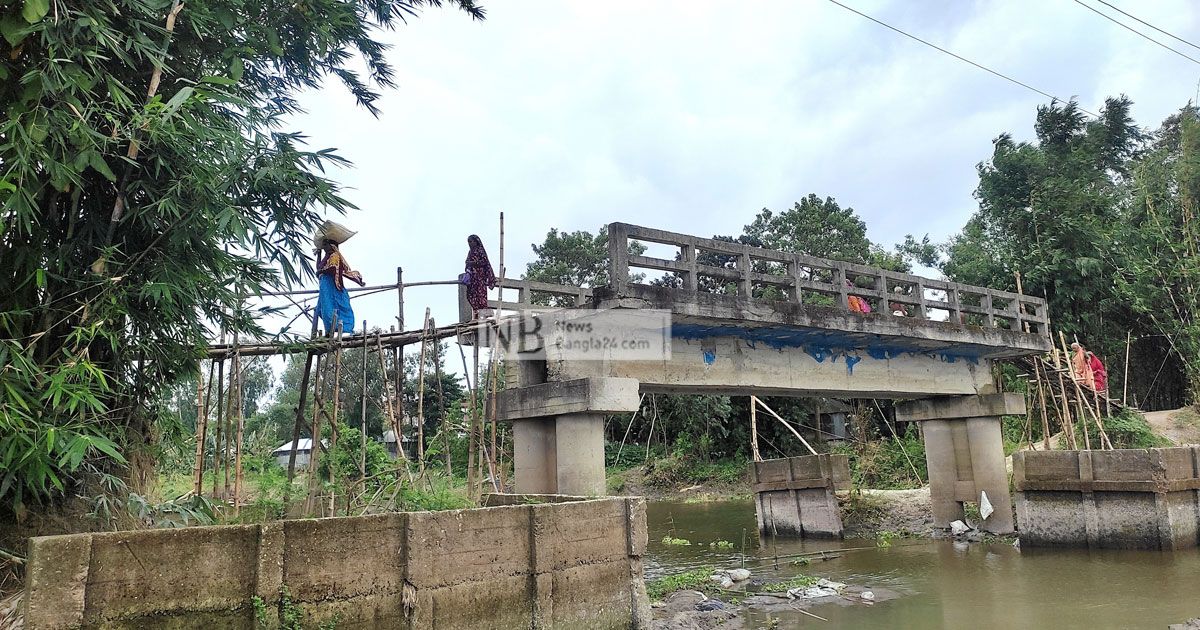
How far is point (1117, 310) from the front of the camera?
2272 centimetres

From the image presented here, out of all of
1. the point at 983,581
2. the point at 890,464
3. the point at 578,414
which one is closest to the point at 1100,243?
the point at 890,464

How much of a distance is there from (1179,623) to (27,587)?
10.7 metres

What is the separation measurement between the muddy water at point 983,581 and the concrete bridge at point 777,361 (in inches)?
97.9

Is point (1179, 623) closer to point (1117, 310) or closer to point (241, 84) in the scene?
point (241, 84)

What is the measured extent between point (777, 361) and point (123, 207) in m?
9.22

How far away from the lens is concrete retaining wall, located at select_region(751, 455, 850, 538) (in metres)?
16.2

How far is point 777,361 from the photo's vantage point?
12.2 meters

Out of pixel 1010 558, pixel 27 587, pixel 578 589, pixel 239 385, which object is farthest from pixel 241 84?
pixel 1010 558

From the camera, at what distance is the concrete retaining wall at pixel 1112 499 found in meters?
12.2

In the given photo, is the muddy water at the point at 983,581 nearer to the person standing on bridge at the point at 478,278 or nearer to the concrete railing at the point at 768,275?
the concrete railing at the point at 768,275

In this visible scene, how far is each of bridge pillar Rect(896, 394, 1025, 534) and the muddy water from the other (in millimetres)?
1187

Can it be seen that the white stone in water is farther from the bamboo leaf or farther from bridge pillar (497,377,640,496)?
the bamboo leaf

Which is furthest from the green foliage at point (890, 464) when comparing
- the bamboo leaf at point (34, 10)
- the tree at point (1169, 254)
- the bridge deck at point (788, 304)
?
the bamboo leaf at point (34, 10)

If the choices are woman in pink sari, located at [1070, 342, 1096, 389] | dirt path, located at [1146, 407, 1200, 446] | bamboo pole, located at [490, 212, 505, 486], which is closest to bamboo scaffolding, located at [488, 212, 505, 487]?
bamboo pole, located at [490, 212, 505, 486]
